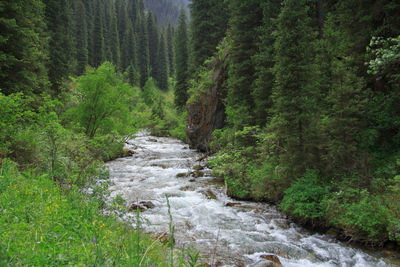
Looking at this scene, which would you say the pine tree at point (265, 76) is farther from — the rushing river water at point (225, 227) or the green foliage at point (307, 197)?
the green foliage at point (307, 197)

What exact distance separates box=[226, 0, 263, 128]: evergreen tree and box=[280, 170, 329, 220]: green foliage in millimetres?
7791

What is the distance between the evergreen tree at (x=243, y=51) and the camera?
16656 mm

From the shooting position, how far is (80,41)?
49625 millimetres

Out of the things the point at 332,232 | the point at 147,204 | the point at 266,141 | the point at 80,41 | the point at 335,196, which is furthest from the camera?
the point at 80,41

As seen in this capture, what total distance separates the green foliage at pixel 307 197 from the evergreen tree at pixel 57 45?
21338mm

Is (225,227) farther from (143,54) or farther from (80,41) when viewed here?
(143,54)

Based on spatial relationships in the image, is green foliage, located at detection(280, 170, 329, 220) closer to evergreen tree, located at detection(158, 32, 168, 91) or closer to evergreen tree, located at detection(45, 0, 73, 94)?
evergreen tree, located at detection(45, 0, 73, 94)

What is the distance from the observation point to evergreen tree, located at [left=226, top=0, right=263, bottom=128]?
16656mm

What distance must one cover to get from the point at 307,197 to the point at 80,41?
53496 millimetres

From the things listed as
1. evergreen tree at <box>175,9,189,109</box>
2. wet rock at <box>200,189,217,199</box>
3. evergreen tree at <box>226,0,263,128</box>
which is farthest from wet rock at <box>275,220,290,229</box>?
evergreen tree at <box>175,9,189,109</box>

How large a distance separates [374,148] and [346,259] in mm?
4575

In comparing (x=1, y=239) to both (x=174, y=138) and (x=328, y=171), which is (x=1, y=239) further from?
(x=174, y=138)

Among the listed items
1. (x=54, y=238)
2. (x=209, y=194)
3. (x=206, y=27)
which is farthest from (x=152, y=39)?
(x=54, y=238)

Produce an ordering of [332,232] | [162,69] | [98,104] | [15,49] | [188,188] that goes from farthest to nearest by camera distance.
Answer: [162,69] < [98,104] < [188,188] < [15,49] < [332,232]
